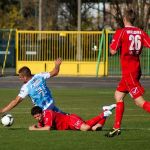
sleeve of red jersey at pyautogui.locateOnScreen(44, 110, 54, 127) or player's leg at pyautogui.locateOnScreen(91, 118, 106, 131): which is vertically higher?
sleeve of red jersey at pyautogui.locateOnScreen(44, 110, 54, 127)

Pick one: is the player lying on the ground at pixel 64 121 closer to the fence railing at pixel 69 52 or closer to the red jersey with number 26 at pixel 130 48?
the red jersey with number 26 at pixel 130 48

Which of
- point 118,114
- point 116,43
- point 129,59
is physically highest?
point 116,43

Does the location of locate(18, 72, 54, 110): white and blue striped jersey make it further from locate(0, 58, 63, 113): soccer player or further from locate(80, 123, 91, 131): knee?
locate(80, 123, 91, 131): knee

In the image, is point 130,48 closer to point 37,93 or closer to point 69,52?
point 37,93

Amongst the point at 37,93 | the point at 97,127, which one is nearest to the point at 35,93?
the point at 37,93

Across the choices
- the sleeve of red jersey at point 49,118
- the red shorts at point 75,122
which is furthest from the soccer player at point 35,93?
the red shorts at point 75,122

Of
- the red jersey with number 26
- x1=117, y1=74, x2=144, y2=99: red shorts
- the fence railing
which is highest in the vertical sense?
the red jersey with number 26

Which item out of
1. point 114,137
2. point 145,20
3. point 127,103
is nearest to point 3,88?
point 127,103

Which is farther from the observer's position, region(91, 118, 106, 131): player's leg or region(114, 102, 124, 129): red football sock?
region(91, 118, 106, 131): player's leg

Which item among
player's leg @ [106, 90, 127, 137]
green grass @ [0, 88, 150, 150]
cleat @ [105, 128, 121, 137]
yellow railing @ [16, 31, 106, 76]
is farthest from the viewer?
yellow railing @ [16, 31, 106, 76]

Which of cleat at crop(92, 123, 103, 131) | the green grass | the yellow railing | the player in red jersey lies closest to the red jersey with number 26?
the player in red jersey

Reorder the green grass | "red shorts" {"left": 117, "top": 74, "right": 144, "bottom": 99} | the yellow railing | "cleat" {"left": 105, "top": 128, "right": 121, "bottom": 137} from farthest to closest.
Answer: the yellow railing < "red shorts" {"left": 117, "top": 74, "right": 144, "bottom": 99} < "cleat" {"left": 105, "top": 128, "right": 121, "bottom": 137} < the green grass

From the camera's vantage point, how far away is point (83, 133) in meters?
15.6

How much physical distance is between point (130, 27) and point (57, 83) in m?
21.4
